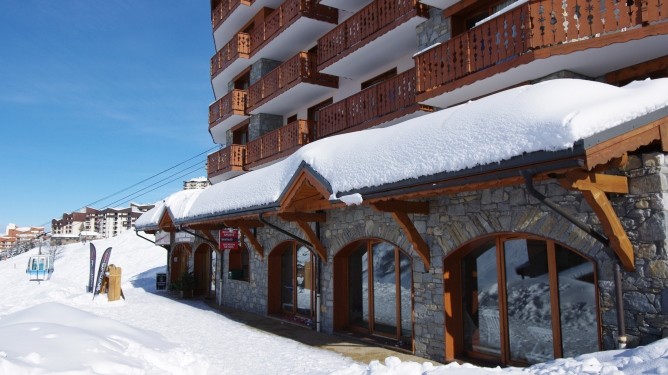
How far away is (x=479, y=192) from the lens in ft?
25.0

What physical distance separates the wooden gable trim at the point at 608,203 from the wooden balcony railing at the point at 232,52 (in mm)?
16769

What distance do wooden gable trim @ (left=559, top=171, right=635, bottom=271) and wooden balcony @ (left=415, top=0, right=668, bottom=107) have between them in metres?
2.67

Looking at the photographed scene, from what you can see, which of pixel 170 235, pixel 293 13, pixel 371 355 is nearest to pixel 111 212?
pixel 170 235

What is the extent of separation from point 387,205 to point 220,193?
7.05 metres

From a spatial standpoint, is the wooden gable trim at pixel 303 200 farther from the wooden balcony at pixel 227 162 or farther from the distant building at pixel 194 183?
the distant building at pixel 194 183

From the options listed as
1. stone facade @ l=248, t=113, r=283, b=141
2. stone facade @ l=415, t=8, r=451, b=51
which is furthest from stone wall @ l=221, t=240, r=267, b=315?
stone facade @ l=415, t=8, r=451, b=51

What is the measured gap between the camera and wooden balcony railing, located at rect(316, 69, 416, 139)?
11.5 meters

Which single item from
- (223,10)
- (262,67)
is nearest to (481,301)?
(262,67)

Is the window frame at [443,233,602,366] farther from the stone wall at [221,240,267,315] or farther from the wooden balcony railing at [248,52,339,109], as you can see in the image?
the wooden balcony railing at [248,52,339,109]

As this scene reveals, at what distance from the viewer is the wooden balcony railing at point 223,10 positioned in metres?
20.6

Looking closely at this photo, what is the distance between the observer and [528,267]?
7.33 metres

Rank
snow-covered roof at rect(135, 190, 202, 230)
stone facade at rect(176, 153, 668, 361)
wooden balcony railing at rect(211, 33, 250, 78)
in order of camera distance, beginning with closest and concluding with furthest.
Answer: stone facade at rect(176, 153, 668, 361)
snow-covered roof at rect(135, 190, 202, 230)
wooden balcony railing at rect(211, 33, 250, 78)

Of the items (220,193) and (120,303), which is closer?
(220,193)

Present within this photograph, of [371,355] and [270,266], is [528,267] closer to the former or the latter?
[371,355]
